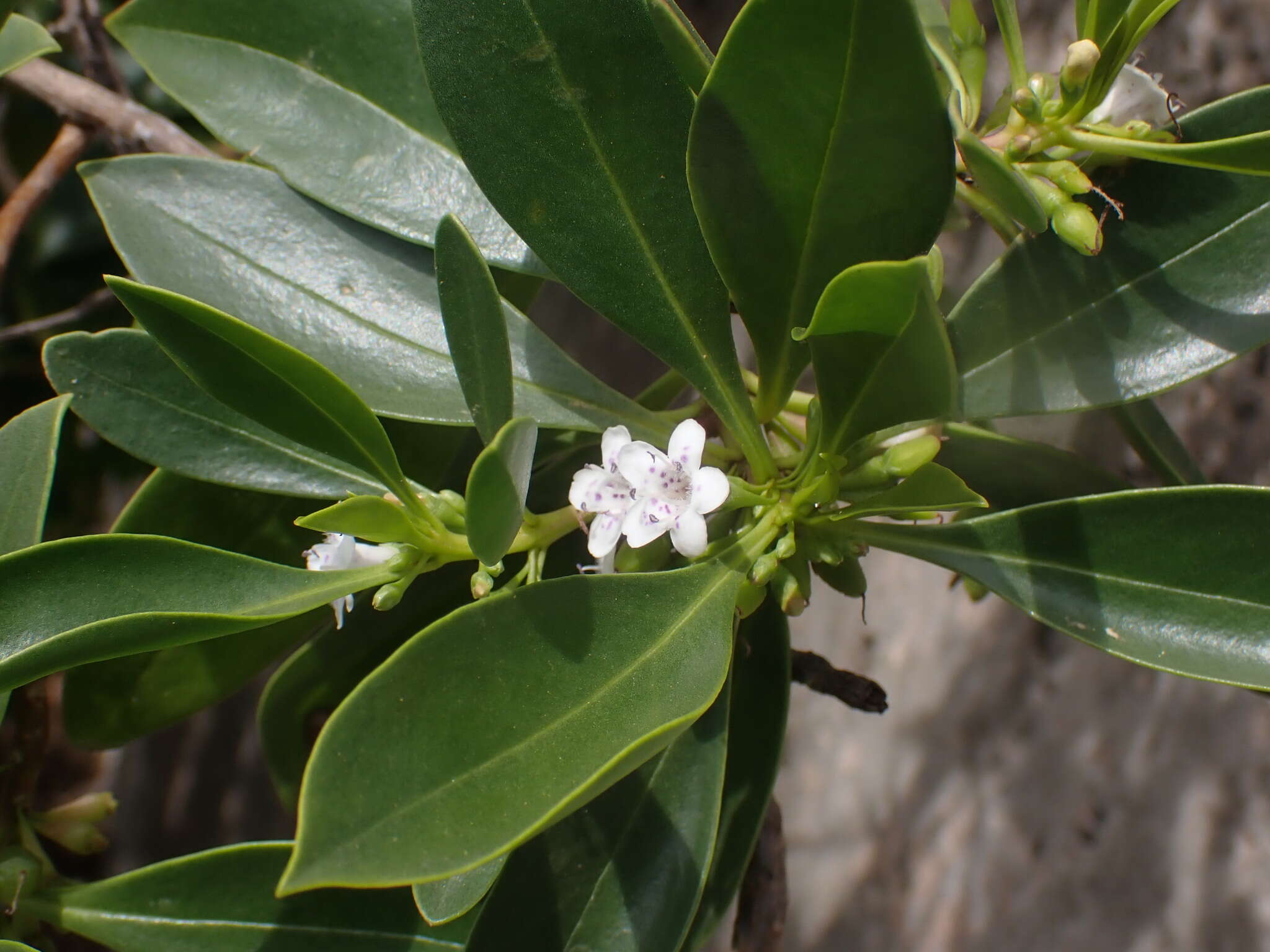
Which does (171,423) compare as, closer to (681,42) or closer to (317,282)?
(317,282)

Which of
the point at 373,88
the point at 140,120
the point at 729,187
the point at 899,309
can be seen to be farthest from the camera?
the point at 140,120

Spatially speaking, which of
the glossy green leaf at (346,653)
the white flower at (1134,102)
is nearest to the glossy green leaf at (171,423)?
the glossy green leaf at (346,653)

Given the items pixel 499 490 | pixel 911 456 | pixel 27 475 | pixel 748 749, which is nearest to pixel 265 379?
pixel 499 490

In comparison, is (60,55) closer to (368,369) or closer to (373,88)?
(373,88)

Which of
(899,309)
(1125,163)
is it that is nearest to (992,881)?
(1125,163)

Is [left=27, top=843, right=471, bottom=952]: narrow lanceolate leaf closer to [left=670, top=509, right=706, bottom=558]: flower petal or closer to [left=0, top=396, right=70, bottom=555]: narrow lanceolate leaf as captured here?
[left=0, top=396, right=70, bottom=555]: narrow lanceolate leaf

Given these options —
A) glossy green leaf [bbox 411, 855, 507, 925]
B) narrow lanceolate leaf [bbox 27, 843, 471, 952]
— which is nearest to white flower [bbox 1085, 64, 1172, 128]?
glossy green leaf [bbox 411, 855, 507, 925]

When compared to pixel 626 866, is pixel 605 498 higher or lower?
higher
